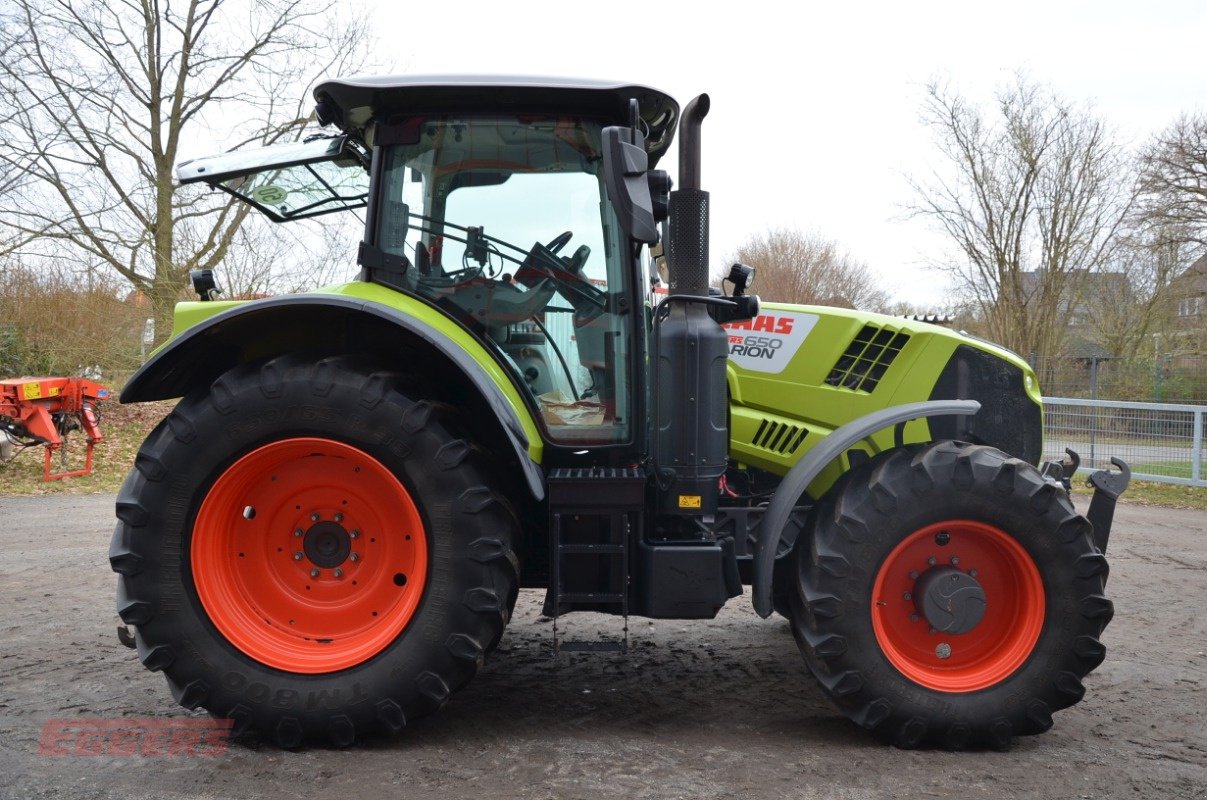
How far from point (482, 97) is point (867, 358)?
186 cm

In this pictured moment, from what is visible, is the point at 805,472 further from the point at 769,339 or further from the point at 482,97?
the point at 482,97

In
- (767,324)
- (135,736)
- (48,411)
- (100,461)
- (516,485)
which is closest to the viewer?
(135,736)

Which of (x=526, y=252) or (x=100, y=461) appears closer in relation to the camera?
(x=526, y=252)

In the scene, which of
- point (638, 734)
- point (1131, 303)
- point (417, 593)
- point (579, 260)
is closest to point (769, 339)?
point (579, 260)

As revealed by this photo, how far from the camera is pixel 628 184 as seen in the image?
10.0ft

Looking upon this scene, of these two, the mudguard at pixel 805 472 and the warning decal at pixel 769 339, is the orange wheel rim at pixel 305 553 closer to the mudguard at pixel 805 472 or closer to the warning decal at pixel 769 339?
the mudguard at pixel 805 472

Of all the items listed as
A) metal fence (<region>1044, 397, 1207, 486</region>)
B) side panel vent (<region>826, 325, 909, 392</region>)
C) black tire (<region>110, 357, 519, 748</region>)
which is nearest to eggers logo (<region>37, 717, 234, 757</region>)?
black tire (<region>110, 357, 519, 748</region>)

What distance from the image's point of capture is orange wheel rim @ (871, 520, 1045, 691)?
3398 millimetres

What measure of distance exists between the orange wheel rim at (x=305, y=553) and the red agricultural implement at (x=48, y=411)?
8.80 metres

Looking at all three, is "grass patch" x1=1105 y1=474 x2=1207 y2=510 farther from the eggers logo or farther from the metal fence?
the eggers logo

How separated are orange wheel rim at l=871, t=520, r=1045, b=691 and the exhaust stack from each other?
0.74m

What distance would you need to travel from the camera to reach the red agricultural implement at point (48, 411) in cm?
1065

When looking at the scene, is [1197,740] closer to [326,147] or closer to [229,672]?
[229,672]

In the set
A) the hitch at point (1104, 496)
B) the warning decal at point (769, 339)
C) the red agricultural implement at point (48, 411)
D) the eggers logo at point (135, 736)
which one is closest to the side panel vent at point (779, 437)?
the warning decal at point (769, 339)
